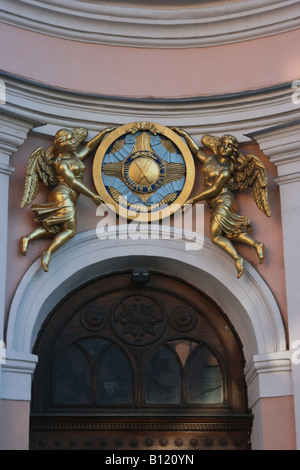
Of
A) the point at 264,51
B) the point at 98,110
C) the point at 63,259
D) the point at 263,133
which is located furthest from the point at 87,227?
the point at 264,51

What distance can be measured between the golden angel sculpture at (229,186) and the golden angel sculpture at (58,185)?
34.3 inches

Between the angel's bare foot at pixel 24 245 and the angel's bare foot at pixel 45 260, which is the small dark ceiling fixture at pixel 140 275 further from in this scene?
the angel's bare foot at pixel 24 245

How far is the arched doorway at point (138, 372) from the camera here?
685cm

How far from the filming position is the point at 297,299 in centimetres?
673

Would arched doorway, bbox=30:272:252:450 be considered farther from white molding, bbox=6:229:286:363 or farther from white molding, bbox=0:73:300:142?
white molding, bbox=0:73:300:142

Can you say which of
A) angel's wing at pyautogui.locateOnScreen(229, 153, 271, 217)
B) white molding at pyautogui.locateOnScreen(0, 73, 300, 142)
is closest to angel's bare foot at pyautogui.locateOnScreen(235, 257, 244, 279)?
angel's wing at pyautogui.locateOnScreen(229, 153, 271, 217)

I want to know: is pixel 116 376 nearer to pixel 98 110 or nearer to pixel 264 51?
pixel 98 110

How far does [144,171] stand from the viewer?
7.24 meters

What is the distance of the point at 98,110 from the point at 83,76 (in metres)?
0.33

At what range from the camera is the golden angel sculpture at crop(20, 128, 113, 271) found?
22.5ft

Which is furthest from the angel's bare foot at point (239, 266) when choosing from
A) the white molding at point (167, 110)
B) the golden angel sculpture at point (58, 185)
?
the golden angel sculpture at point (58, 185)

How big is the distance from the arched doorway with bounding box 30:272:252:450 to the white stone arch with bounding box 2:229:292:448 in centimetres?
12

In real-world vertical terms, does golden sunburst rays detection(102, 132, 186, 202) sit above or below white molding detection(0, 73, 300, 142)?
below

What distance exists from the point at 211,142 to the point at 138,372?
1883 millimetres
